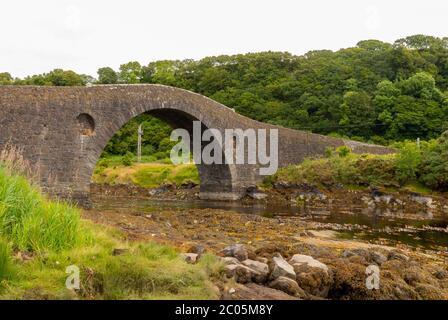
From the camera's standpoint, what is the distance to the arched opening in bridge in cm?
3069

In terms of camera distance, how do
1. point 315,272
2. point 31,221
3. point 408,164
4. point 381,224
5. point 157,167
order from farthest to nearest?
point 157,167
point 408,164
point 381,224
point 315,272
point 31,221

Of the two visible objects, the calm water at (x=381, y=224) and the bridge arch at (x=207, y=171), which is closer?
the calm water at (x=381, y=224)

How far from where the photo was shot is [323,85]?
57.7m

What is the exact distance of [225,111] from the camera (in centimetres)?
3069

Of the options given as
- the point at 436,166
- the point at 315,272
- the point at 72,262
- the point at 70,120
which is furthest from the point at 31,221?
the point at 436,166

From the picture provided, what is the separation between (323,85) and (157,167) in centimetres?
2651

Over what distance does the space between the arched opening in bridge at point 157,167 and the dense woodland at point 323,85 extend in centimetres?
22

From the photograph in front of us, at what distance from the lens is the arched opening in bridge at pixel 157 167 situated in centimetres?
3069

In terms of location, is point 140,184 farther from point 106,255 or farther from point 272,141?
point 106,255

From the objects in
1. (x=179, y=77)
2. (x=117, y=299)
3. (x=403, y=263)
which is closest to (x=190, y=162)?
(x=179, y=77)

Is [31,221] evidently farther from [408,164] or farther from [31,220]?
[408,164]

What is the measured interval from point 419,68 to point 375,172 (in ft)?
105

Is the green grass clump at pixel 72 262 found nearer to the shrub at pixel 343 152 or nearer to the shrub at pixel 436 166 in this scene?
the shrub at pixel 436 166

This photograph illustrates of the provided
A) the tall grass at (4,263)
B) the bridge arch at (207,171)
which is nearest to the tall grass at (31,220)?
the tall grass at (4,263)
